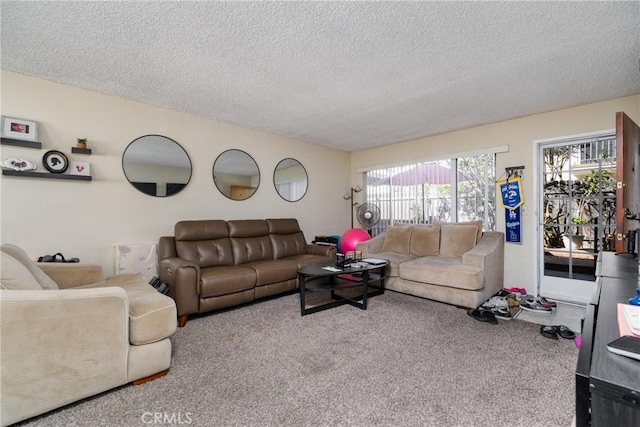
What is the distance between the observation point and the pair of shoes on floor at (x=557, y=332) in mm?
2360

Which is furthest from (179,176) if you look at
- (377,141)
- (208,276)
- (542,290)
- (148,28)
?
(542,290)

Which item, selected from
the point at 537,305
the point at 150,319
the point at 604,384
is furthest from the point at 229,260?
the point at 537,305

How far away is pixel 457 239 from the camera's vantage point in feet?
12.6

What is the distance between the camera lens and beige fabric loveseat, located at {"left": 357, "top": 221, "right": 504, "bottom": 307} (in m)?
3.08

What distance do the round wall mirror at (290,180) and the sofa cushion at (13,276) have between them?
10.4 ft

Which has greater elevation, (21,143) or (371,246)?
(21,143)

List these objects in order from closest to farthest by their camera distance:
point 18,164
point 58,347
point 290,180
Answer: point 58,347 → point 18,164 → point 290,180

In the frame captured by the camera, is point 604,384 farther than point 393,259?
No

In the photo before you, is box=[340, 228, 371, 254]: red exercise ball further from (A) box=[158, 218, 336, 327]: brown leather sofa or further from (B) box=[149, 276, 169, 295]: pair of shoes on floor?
(B) box=[149, 276, 169, 295]: pair of shoes on floor

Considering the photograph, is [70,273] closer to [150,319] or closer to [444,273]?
[150,319]

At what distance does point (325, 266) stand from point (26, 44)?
3202 mm

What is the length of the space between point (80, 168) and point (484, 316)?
437 cm

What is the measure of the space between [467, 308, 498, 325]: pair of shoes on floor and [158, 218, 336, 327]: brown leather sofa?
1.78 metres

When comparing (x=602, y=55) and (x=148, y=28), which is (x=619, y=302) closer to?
(x=602, y=55)
